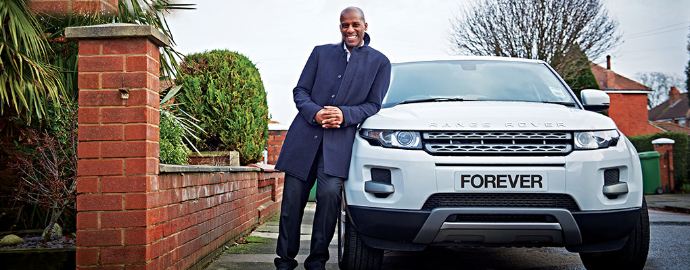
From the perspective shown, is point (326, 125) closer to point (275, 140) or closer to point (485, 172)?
point (485, 172)

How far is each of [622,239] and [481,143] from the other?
962 millimetres

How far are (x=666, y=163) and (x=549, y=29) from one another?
21.5 ft

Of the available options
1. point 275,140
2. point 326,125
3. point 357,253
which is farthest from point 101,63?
point 275,140

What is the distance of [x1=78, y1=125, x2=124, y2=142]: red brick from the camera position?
3002mm

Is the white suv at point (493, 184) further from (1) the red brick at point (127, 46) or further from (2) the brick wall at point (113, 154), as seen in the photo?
(1) the red brick at point (127, 46)

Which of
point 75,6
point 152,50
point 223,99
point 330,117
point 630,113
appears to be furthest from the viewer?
point 630,113

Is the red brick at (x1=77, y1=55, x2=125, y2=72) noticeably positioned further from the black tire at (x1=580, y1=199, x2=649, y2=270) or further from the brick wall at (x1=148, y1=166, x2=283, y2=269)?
the black tire at (x1=580, y1=199, x2=649, y2=270)

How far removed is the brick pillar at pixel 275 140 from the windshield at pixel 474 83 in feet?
32.3

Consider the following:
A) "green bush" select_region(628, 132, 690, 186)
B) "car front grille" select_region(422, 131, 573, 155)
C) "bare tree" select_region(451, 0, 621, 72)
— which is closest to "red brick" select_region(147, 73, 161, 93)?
"car front grille" select_region(422, 131, 573, 155)

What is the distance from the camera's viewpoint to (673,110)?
54812 mm

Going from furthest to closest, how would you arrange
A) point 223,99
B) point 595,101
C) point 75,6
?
1. point 223,99
2. point 75,6
3. point 595,101

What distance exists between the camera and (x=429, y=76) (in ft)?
14.8

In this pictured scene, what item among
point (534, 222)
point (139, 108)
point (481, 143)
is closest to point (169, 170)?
point (139, 108)

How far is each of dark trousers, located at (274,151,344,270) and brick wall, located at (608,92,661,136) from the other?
3356 cm
